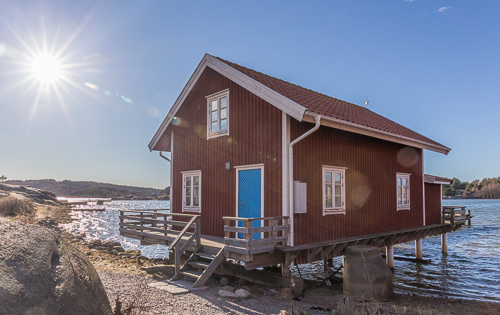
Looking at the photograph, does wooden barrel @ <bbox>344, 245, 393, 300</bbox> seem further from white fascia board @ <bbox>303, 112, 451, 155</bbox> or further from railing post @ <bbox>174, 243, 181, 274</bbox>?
railing post @ <bbox>174, 243, 181, 274</bbox>

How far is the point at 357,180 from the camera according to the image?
Answer: 1209 cm

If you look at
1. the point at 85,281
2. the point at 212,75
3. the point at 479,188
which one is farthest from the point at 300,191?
the point at 479,188

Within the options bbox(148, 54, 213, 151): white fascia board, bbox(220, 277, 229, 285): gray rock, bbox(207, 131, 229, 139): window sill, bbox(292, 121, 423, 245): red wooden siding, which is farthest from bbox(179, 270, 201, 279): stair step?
bbox(148, 54, 213, 151): white fascia board

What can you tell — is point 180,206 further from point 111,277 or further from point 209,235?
point 111,277

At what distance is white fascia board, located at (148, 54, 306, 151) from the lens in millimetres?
9176

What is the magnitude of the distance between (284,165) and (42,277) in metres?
6.66

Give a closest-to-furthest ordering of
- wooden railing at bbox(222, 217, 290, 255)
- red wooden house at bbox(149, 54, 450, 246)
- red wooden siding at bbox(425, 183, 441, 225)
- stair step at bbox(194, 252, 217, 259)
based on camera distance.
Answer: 1. wooden railing at bbox(222, 217, 290, 255)
2. stair step at bbox(194, 252, 217, 259)
3. red wooden house at bbox(149, 54, 450, 246)
4. red wooden siding at bbox(425, 183, 441, 225)

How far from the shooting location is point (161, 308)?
6973 millimetres

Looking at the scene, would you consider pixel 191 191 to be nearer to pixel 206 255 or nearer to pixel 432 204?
pixel 206 255

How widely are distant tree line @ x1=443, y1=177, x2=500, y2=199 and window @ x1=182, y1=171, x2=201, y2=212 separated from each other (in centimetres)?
11438

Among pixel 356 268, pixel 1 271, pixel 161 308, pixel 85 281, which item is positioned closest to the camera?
pixel 1 271

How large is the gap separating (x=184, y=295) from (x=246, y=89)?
6038 mm

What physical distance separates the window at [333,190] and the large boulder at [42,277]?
24.4ft

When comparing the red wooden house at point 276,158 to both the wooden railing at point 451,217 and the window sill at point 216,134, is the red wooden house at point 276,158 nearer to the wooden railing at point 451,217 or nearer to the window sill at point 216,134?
the window sill at point 216,134
